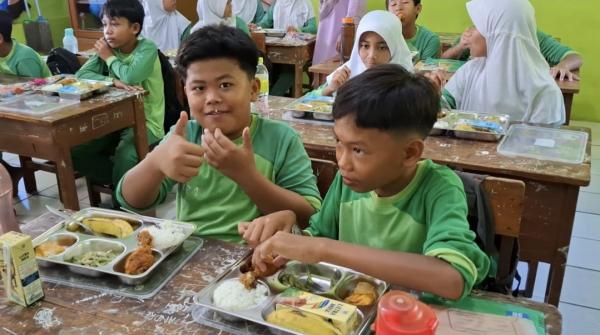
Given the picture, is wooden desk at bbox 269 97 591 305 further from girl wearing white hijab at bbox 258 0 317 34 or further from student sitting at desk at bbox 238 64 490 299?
girl wearing white hijab at bbox 258 0 317 34

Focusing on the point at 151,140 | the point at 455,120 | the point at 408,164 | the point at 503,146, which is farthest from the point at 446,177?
the point at 151,140

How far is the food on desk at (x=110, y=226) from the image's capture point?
119 cm

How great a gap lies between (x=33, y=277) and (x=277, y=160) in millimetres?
668

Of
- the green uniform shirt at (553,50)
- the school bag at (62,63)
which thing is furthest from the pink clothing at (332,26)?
the school bag at (62,63)

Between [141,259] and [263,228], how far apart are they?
0.84 ft

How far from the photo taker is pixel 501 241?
1.37m

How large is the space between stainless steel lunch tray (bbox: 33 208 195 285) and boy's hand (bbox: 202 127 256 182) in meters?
0.16

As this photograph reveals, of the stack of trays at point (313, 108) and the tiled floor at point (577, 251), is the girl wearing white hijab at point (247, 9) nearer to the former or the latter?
the tiled floor at point (577, 251)

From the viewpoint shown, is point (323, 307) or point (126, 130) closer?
point (323, 307)

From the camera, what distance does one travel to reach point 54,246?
112 cm

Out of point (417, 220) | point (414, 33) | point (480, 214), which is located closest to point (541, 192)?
point (480, 214)

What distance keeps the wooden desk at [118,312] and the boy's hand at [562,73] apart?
8.17 ft

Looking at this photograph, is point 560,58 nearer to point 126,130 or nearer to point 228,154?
point 126,130

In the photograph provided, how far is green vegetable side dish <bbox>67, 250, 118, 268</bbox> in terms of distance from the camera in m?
1.06
